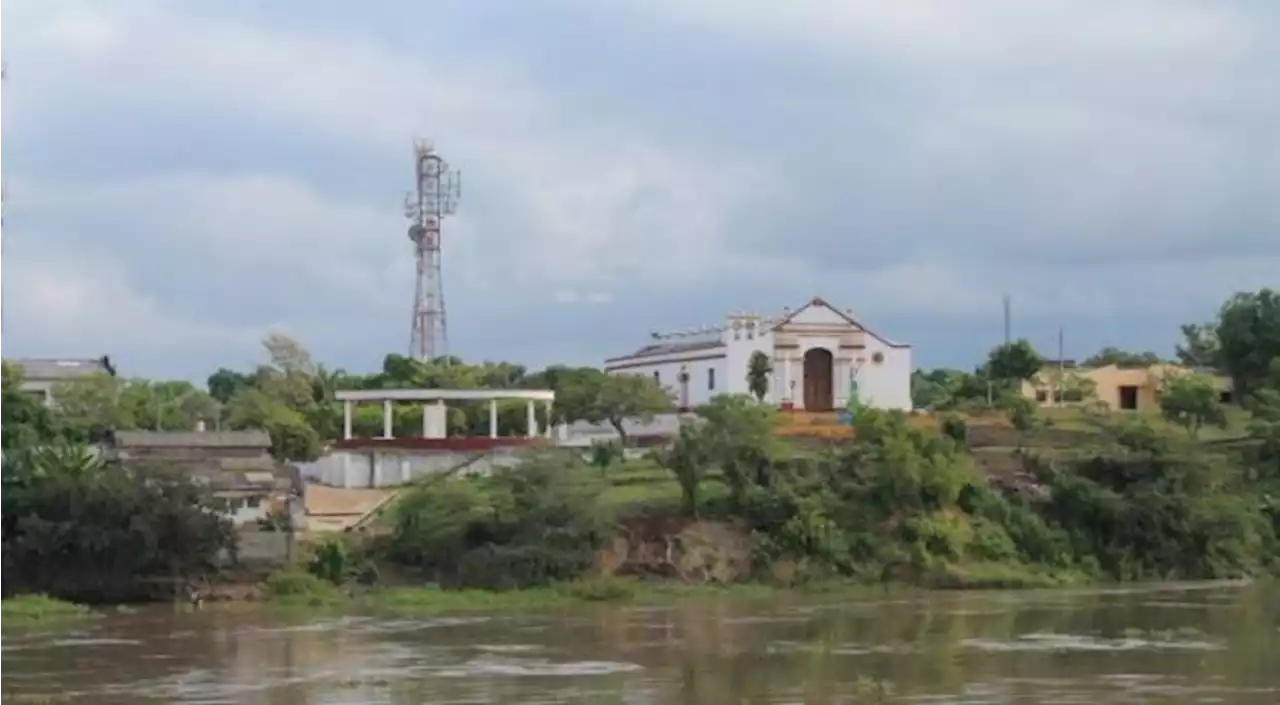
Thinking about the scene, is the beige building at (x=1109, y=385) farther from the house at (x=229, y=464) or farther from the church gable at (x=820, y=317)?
the house at (x=229, y=464)

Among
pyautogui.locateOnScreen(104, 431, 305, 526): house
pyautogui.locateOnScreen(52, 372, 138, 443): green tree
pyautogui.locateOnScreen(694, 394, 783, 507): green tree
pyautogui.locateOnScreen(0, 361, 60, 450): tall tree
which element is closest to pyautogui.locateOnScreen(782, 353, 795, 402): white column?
pyautogui.locateOnScreen(694, 394, 783, 507): green tree

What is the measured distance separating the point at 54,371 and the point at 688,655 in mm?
54315

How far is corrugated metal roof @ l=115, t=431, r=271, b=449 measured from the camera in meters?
50.9

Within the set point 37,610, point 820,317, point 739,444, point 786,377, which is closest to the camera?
point 37,610

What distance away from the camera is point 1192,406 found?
57.4 m

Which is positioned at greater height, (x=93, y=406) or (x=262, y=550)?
(x=93, y=406)

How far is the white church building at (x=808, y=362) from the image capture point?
2520 inches

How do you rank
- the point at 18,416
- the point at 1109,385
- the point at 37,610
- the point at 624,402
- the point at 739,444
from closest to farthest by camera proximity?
the point at 37,610, the point at 739,444, the point at 18,416, the point at 624,402, the point at 1109,385

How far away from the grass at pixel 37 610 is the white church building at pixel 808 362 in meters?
27.5

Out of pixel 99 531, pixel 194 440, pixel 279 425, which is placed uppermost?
pixel 279 425

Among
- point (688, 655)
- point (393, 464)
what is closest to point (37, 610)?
point (393, 464)

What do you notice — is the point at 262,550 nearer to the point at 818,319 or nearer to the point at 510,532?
the point at 510,532

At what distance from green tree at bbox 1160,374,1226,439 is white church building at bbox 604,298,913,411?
366 inches

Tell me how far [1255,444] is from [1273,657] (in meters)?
29.1
